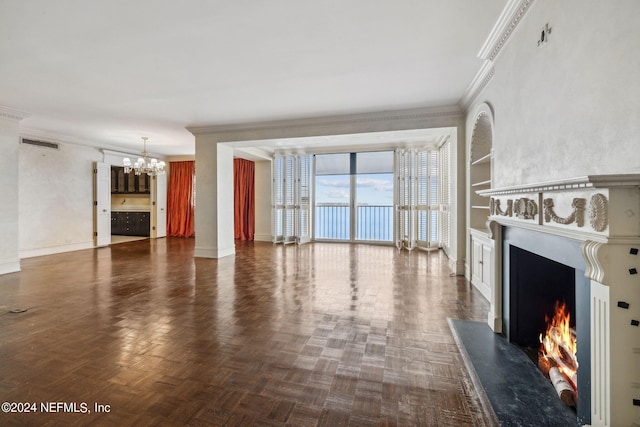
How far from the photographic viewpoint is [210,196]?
590 centimetres

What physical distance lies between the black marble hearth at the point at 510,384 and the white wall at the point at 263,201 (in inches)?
265

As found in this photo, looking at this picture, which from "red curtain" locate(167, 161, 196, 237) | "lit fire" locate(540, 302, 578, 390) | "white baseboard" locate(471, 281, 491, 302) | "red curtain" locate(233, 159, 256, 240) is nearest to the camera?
"lit fire" locate(540, 302, 578, 390)

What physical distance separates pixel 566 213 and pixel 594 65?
712 mm

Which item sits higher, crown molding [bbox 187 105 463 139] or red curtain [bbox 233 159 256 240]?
crown molding [bbox 187 105 463 139]

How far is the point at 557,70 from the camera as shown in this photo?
1684mm

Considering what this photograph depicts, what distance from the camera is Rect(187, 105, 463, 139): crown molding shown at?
4.50 meters

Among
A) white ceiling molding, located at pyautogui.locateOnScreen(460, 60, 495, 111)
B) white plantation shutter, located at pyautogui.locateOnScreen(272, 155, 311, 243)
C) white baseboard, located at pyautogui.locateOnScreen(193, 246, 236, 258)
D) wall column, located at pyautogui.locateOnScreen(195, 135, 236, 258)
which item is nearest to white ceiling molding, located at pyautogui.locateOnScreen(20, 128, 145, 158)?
wall column, located at pyautogui.locateOnScreen(195, 135, 236, 258)

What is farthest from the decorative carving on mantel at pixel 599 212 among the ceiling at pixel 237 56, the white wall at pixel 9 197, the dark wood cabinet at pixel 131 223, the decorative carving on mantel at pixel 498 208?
the dark wood cabinet at pixel 131 223

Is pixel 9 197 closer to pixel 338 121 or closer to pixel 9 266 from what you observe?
pixel 9 266

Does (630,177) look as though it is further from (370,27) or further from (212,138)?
(212,138)

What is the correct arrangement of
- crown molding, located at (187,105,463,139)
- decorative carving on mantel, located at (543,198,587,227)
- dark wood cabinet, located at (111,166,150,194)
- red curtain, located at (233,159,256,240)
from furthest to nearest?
dark wood cabinet, located at (111,166,150,194) → red curtain, located at (233,159,256,240) → crown molding, located at (187,105,463,139) → decorative carving on mantel, located at (543,198,587,227)

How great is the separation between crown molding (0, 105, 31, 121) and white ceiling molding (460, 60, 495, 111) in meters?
6.75

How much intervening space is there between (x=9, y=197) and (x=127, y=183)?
18.2 feet

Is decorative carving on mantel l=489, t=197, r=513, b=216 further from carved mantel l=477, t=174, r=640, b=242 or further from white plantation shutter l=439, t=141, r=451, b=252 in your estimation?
white plantation shutter l=439, t=141, r=451, b=252
